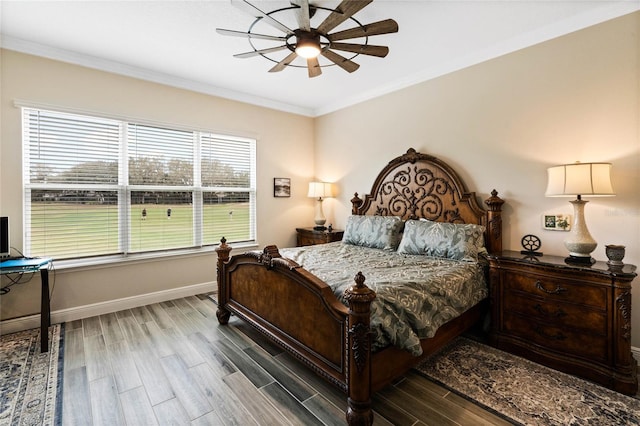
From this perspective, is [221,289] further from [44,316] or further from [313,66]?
[313,66]

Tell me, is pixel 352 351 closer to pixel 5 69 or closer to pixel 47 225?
pixel 47 225

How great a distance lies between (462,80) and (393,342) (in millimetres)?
2983

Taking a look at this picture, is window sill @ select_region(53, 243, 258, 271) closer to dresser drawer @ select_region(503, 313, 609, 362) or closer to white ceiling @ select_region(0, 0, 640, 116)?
white ceiling @ select_region(0, 0, 640, 116)

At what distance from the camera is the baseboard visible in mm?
2969

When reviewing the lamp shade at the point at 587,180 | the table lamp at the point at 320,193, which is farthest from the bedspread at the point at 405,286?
the table lamp at the point at 320,193

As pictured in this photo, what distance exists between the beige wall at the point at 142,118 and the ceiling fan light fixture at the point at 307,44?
2.33 meters

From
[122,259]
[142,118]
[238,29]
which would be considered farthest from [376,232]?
[142,118]

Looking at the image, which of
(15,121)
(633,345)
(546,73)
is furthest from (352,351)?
(15,121)

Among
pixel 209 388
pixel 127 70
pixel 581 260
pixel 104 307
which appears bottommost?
pixel 209 388

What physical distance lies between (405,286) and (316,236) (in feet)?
8.78

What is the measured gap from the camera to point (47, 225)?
10.3 ft

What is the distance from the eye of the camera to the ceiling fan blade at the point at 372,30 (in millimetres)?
2064

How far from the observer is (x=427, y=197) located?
362 cm

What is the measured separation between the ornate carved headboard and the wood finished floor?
6.01 feet
